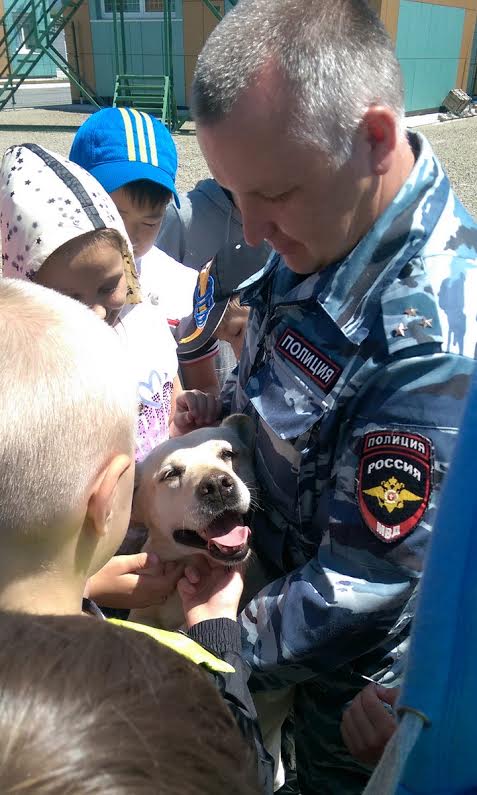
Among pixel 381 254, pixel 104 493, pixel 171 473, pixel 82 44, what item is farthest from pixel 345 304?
pixel 82 44

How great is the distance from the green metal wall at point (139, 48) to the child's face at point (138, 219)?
2041cm

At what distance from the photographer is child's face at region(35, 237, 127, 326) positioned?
221 centimetres

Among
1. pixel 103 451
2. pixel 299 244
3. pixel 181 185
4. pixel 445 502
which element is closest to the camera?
pixel 445 502

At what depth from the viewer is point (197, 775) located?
0.83 metres

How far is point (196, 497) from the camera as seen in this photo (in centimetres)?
220

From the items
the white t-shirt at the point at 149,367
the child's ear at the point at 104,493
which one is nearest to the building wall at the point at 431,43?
the white t-shirt at the point at 149,367

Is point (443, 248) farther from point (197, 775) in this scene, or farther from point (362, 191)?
point (197, 775)

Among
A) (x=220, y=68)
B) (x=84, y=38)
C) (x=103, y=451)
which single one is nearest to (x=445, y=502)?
(x=103, y=451)

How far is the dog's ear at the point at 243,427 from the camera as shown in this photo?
7.39 ft

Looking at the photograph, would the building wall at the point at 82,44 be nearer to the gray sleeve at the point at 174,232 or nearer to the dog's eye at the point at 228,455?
the gray sleeve at the point at 174,232

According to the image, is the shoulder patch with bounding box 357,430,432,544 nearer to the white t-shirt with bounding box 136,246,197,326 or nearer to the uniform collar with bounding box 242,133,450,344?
the uniform collar with bounding box 242,133,450,344

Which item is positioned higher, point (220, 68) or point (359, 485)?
point (220, 68)

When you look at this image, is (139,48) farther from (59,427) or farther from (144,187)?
(59,427)

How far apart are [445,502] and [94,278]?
1.66 meters
